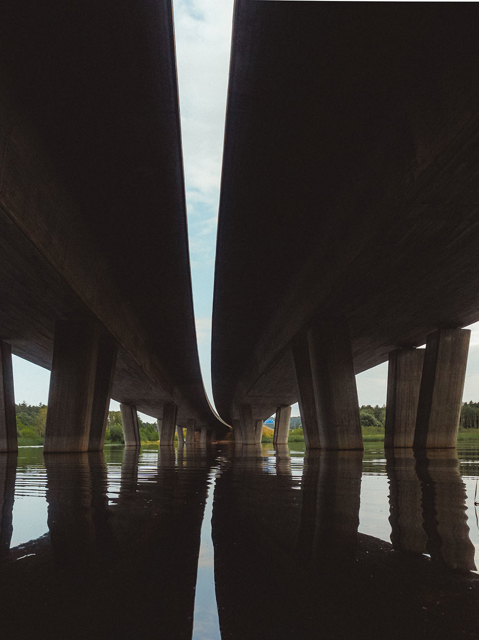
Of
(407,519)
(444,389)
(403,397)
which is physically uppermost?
(444,389)

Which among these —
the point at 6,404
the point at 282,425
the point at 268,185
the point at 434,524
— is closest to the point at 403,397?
the point at 268,185

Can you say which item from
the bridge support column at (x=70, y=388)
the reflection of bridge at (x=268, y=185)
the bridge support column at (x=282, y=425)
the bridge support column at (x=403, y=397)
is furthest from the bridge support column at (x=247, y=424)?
the bridge support column at (x=70, y=388)

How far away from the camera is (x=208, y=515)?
160 inches

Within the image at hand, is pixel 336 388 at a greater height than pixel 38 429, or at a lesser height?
greater

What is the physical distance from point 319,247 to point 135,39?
1005cm

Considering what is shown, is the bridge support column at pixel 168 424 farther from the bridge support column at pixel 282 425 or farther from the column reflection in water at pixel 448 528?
the column reflection in water at pixel 448 528

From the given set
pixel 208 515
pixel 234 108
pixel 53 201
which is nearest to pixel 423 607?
pixel 208 515

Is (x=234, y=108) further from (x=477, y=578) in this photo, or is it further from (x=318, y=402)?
(x=318, y=402)

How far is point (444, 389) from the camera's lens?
93.1 ft

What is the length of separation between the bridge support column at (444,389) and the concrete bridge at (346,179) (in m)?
0.33

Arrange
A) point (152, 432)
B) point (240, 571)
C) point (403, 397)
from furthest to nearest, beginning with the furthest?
1. point (152, 432)
2. point (403, 397)
3. point (240, 571)

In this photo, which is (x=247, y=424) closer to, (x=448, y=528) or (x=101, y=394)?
(x=101, y=394)

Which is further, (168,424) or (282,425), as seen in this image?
(282,425)

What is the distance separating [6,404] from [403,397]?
87.3 ft
